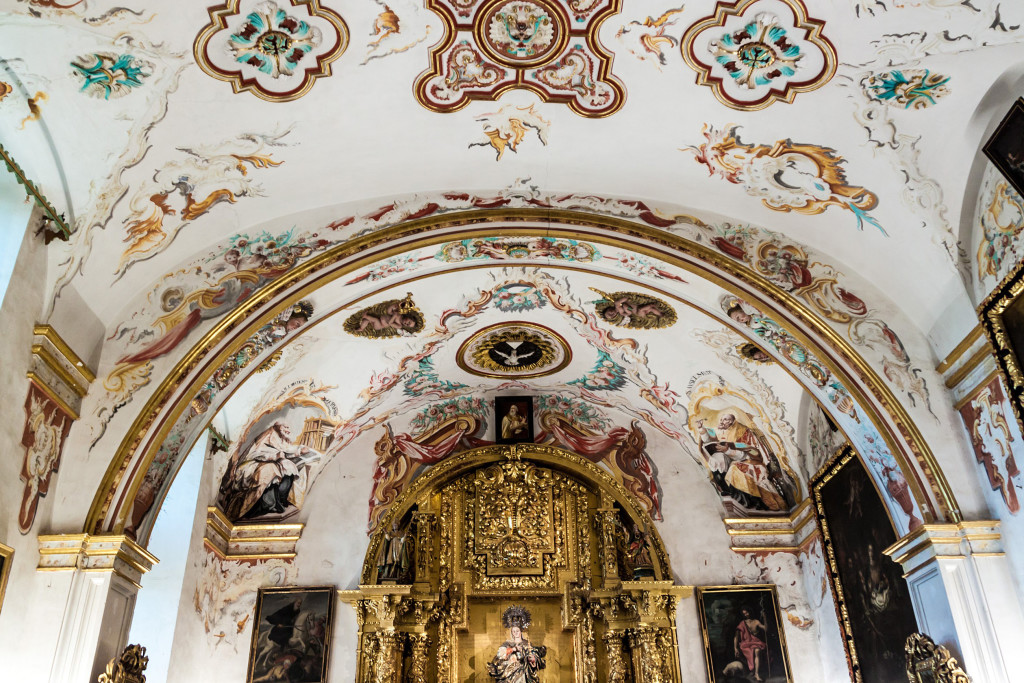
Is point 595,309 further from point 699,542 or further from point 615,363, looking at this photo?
point 699,542

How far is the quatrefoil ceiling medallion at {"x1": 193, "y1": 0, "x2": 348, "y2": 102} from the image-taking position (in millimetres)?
7035

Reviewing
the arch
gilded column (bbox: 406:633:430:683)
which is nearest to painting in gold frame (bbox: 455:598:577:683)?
gilded column (bbox: 406:633:430:683)

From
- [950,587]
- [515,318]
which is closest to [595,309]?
[515,318]

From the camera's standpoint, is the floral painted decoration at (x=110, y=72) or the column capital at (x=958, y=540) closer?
the floral painted decoration at (x=110, y=72)

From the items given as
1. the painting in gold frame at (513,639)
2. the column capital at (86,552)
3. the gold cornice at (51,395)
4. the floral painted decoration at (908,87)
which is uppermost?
the floral painted decoration at (908,87)

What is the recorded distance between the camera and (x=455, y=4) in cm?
723

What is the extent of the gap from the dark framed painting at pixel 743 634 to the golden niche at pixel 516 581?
0.51 m

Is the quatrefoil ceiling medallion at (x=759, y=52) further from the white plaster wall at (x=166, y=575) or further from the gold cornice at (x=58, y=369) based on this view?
the white plaster wall at (x=166, y=575)

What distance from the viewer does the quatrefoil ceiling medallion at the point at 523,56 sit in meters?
7.31

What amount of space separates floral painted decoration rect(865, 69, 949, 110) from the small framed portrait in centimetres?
858

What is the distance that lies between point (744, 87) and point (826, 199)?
175 cm

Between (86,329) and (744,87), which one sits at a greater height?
(744,87)

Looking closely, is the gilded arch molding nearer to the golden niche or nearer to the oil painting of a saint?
the golden niche

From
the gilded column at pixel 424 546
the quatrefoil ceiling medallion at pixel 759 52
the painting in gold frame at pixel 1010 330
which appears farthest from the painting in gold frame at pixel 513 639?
the quatrefoil ceiling medallion at pixel 759 52
